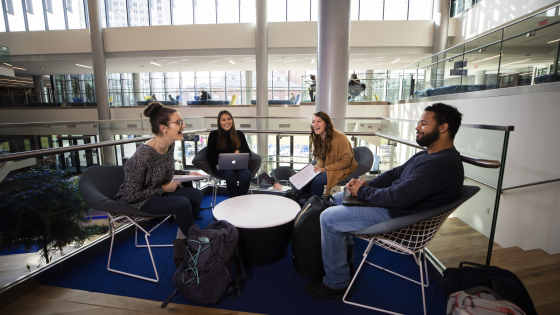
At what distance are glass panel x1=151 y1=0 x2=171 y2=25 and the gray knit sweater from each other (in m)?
11.6

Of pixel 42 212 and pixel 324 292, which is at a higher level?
pixel 42 212

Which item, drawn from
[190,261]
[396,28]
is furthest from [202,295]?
[396,28]

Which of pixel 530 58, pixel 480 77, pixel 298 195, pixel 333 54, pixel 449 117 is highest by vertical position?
pixel 333 54

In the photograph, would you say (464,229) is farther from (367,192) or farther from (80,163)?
(80,163)

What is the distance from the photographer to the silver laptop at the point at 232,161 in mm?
3012

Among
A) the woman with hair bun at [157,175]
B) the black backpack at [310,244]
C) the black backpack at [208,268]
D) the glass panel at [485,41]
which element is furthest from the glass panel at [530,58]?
the woman with hair bun at [157,175]

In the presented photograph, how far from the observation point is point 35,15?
10922mm

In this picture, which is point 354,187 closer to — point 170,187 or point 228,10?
point 170,187

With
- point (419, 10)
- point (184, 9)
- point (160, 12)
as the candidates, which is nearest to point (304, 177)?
point (419, 10)

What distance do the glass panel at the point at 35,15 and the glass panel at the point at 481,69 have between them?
14572 mm

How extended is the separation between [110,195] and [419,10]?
1232 centimetres

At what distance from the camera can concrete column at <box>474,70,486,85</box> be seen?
5.44 metres

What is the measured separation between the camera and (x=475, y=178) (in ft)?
5.64

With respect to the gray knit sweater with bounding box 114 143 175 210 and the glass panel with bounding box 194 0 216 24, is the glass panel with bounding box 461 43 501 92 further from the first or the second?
the glass panel with bounding box 194 0 216 24
